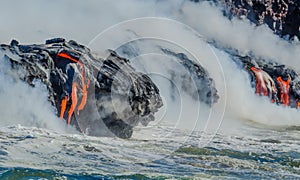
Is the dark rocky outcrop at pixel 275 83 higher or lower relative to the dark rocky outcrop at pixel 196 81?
higher

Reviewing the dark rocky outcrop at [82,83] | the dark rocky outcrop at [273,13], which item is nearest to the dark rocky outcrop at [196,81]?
the dark rocky outcrop at [82,83]

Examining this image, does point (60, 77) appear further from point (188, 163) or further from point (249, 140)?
point (249, 140)

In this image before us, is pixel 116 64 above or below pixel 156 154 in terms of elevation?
above

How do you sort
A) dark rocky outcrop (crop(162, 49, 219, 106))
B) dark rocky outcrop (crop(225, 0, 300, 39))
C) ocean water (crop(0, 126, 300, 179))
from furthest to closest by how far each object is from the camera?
dark rocky outcrop (crop(225, 0, 300, 39)), dark rocky outcrop (crop(162, 49, 219, 106)), ocean water (crop(0, 126, 300, 179))

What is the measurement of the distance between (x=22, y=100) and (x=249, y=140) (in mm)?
8762

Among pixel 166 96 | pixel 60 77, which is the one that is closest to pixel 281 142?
pixel 166 96

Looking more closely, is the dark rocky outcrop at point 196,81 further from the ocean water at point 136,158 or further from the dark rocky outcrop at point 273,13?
the dark rocky outcrop at point 273,13

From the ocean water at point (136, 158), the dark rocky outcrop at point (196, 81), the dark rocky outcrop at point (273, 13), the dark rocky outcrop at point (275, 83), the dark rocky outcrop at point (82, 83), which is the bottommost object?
the ocean water at point (136, 158)

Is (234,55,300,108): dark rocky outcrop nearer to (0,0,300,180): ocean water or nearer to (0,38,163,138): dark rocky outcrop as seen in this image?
(0,0,300,180): ocean water

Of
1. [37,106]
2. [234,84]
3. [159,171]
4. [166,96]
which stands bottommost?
[159,171]

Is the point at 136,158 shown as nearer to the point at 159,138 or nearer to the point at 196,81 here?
the point at 159,138

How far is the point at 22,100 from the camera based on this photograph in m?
16.8

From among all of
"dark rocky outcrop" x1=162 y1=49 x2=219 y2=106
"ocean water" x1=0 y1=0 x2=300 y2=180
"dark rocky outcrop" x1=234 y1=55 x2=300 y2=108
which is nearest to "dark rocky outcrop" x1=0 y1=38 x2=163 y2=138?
"ocean water" x1=0 y1=0 x2=300 y2=180

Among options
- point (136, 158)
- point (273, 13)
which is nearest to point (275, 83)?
point (273, 13)
